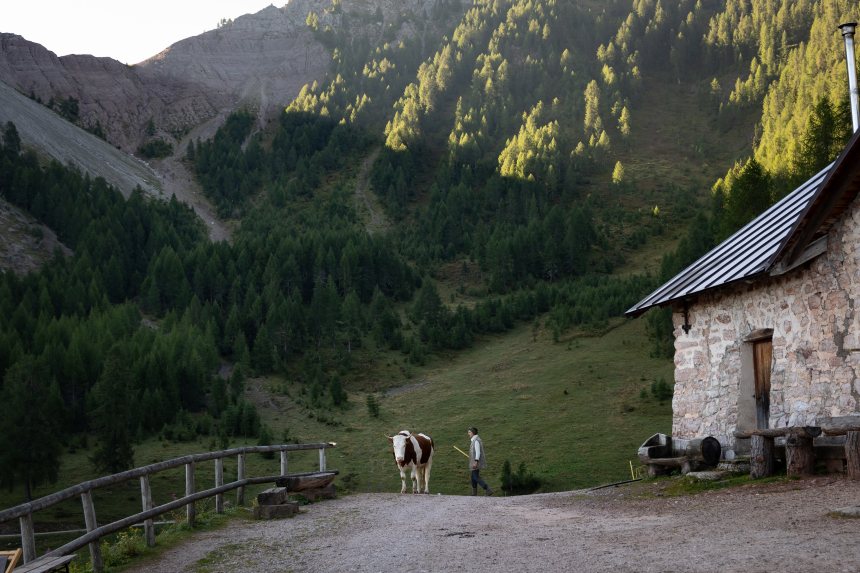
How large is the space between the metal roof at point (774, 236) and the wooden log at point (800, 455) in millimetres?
3194

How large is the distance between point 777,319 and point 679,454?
13.6 ft

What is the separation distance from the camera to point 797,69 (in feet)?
393

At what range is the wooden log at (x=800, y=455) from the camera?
13516 mm

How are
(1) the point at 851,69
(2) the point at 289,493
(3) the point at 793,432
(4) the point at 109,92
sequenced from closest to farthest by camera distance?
(3) the point at 793,432, (2) the point at 289,493, (1) the point at 851,69, (4) the point at 109,92

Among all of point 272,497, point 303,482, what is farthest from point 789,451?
point 303,482

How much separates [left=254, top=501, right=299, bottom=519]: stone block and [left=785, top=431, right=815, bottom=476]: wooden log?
9383 millimetres

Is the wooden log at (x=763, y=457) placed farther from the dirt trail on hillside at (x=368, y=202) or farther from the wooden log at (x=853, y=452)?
the dirt trail on hillside at (x=368, y=202)

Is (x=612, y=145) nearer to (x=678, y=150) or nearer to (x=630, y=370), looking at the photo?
(x=678, y=150)

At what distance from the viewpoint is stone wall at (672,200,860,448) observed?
14.0 meters

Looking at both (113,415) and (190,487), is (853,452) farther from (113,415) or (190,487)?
(113,415)

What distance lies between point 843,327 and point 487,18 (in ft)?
605

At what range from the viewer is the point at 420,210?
414 ft

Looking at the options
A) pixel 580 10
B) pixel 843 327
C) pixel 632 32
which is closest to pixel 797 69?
pixel 632 32

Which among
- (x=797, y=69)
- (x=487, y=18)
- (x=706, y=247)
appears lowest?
(x=706, y=247)
